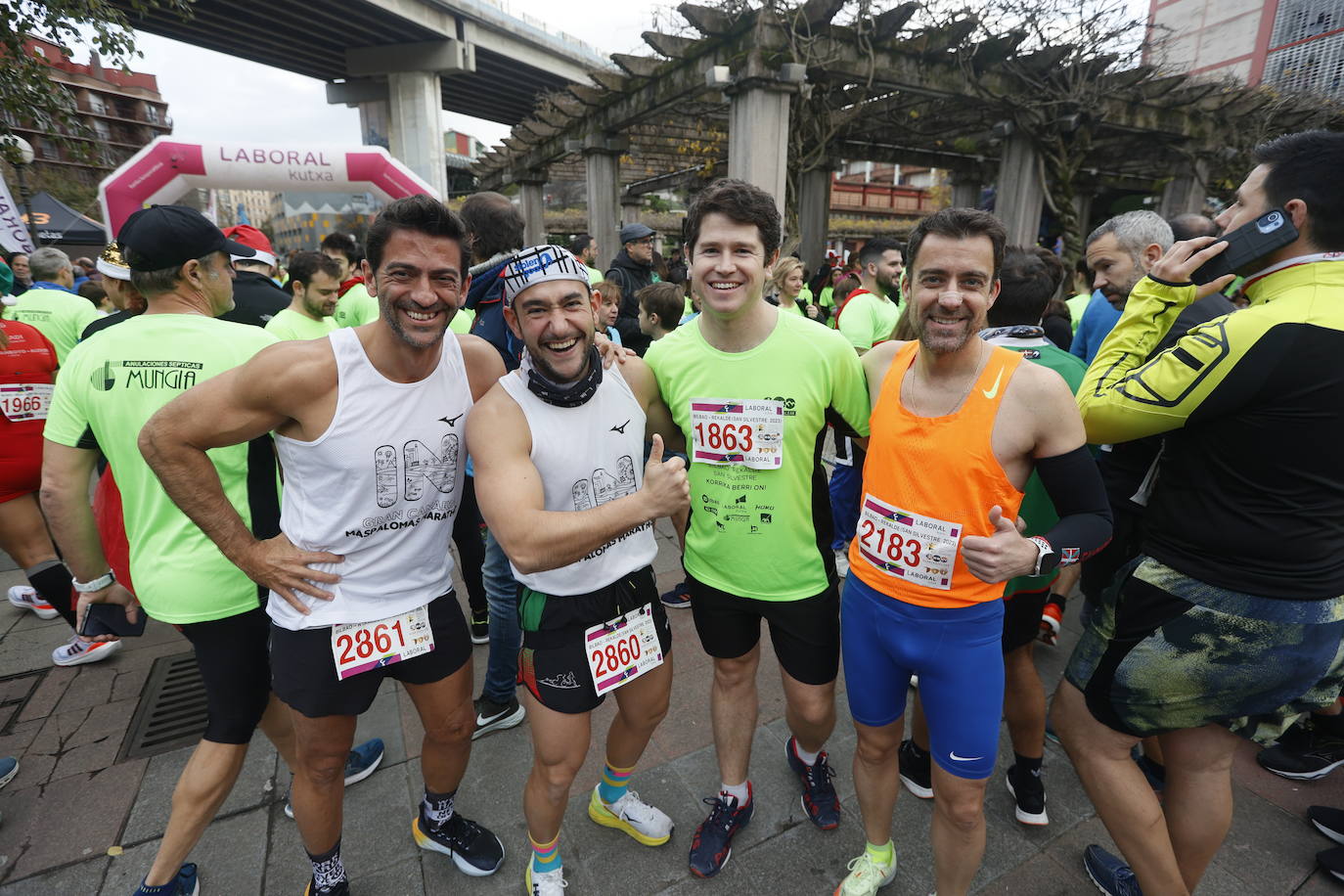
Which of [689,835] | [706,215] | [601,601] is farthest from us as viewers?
[689,835]

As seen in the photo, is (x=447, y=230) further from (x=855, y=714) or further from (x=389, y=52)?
(x=389, y=52)

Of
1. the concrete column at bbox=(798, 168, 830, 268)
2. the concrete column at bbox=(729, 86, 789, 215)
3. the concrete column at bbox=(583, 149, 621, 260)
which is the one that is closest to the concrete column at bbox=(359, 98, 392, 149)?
the concrete column at bbox=(583, 149, 621, 260)

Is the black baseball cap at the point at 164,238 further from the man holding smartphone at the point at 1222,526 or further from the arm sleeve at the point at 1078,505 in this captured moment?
the man holding smartphone at the point at 1222,526

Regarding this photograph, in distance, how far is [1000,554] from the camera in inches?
63.1

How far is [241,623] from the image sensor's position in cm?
204

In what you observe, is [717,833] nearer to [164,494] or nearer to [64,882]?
[164,494]

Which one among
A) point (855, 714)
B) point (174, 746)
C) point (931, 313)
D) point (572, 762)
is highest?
point (931, 313)

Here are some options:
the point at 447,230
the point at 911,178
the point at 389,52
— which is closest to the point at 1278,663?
the point at 447,230

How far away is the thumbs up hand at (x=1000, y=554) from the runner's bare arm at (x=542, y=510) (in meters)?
0.76

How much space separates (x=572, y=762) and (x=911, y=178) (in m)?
55.0

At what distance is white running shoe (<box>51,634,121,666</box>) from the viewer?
11.6 ft

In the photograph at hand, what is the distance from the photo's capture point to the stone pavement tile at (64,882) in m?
2.18

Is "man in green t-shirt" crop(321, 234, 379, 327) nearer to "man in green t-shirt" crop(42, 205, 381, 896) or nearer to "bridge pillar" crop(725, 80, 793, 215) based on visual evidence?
"man in green t-shirt" crop(42, 205, 381, 896)

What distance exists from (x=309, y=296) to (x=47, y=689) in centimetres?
260
